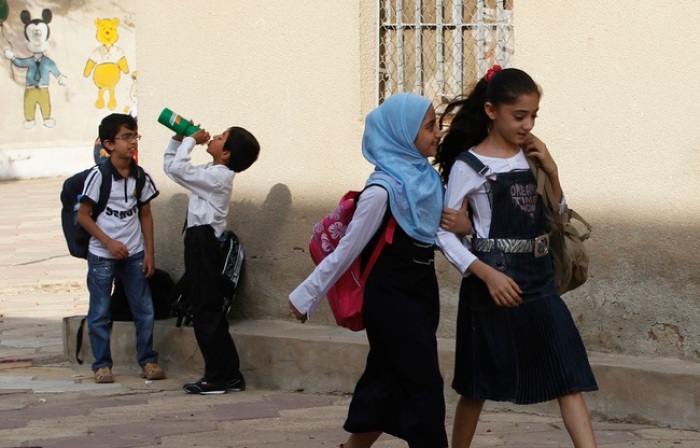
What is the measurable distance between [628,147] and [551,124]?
43cm

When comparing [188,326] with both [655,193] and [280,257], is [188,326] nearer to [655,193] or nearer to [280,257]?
[280,257]

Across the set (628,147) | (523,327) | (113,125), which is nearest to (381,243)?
(523,327)

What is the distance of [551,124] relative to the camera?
20.2ft

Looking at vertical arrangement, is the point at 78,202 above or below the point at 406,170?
below

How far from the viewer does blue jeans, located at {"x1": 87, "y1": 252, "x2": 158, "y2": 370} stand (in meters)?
7.23

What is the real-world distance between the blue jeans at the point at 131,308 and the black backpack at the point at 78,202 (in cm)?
10

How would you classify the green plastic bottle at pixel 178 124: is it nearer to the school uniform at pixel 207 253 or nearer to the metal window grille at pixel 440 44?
the school uniform at pixel 207 253

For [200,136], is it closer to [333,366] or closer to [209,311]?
[209,311]

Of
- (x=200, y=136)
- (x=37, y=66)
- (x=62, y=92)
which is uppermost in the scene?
(x=37, y=66)

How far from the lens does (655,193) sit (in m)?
5.84

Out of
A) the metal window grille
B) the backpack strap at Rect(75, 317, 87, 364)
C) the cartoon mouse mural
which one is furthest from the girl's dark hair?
the cartoon mouse mural

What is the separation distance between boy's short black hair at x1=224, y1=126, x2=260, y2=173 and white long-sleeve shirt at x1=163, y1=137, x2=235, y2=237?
0.07 meters

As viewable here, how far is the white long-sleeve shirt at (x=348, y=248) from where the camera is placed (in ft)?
14.4

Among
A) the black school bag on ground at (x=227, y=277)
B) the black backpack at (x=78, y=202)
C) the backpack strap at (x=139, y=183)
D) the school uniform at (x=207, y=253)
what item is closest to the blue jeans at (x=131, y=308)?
the black backpack at (x=78, y=202)
